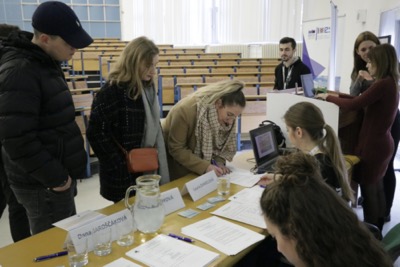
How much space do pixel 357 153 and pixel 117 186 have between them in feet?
5.26

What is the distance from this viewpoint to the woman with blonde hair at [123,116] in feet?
5.75

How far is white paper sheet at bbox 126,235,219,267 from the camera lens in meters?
1.11

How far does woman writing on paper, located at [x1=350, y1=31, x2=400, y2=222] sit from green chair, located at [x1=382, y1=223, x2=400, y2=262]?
5.66ft

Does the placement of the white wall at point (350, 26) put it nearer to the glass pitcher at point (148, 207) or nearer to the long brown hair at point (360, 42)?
the long brown hair at point (360, 42)

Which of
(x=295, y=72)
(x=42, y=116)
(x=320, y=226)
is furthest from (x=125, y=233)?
(x=295, y=72)

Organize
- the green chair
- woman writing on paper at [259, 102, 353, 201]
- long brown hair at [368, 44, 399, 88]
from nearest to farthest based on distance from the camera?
the green chair → woman writing on paper at [259, 102, 353, 201] → long brown hair at [368, 44, 399, 88]

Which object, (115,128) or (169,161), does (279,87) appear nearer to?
(169,161)

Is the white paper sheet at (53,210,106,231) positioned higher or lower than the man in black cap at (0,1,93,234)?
lower

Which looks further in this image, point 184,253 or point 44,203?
point 44,203

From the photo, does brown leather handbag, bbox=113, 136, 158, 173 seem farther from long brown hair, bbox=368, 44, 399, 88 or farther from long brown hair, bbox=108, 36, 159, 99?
long brown hair, bbox=368, 44, 399, 88

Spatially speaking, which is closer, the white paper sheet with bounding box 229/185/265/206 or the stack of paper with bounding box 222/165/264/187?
the white paper sheet with bounding box 229/185/265/206

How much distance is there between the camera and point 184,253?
117 cm

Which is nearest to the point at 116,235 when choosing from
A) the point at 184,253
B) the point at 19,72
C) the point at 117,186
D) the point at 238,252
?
the point at 184,253

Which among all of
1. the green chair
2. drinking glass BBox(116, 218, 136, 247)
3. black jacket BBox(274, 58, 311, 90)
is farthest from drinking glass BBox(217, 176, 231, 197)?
black jacket BBox(274, 58, 311, 90)
